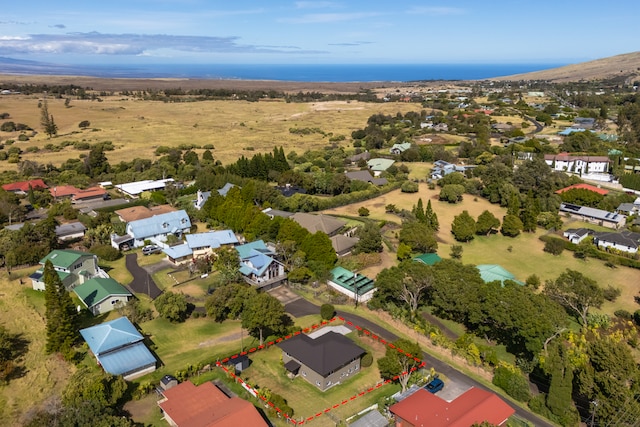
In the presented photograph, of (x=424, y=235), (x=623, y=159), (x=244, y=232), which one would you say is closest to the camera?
(x=424, y=235)

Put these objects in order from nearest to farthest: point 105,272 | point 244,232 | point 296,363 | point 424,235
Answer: point 296,363, point 105,272, point 424,235, point 244,232

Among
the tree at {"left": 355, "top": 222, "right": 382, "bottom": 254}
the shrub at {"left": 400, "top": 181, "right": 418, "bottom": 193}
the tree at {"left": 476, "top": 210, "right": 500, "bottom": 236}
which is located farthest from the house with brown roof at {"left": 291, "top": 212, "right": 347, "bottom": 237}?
the shrub at {"left": 400, "top": 181, "right": 418, "bottom": 193}

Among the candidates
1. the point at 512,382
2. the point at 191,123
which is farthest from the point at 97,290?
the point at 191,123

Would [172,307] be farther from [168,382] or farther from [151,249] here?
[151,249]

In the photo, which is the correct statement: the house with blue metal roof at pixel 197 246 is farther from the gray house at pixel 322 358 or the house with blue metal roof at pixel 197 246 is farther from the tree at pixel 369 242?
the gray house at pixel 322 358

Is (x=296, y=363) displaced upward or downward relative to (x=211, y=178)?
downward

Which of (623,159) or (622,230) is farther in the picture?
(623,159)

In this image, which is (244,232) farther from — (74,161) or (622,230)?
(74,161)

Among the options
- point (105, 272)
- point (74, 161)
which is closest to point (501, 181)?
point (105, 272)
